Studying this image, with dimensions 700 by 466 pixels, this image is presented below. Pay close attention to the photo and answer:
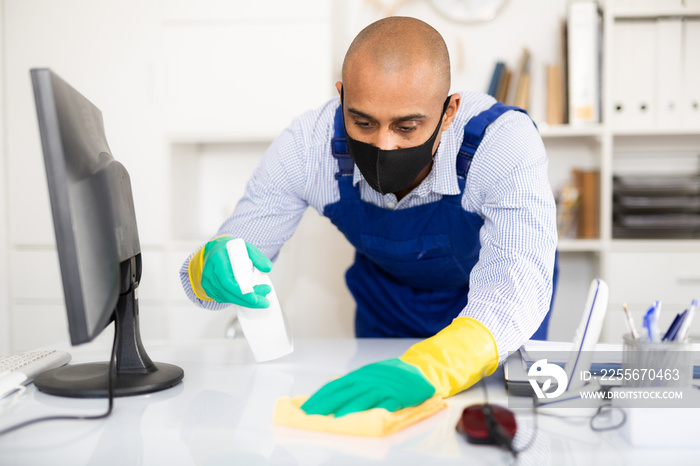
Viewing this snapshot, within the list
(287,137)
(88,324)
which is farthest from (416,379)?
(287,137)

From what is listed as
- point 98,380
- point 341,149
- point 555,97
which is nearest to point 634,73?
point 555,97

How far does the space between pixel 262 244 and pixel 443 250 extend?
15.3 inches

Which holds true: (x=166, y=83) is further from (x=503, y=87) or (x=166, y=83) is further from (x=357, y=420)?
(x=357, y=420)

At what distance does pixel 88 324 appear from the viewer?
0.71 m

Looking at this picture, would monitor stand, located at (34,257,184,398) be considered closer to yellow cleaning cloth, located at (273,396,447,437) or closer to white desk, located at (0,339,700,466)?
white desk, located at (0,339,700,466)

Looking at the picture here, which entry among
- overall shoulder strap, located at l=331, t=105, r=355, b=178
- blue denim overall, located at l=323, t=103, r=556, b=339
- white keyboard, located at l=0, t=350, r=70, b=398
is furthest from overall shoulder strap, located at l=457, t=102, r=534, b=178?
white keyboard, located at l=0, t=350, r=70, b=398

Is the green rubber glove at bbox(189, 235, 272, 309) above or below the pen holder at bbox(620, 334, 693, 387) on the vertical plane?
above

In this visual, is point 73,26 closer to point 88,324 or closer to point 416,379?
point 88,324

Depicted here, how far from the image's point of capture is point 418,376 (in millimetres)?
755

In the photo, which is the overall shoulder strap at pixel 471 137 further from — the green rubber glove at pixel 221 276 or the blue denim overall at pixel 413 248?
the green rubber glove at pixel 221 276

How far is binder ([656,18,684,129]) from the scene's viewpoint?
222 cm

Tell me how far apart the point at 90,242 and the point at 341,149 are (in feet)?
2.18

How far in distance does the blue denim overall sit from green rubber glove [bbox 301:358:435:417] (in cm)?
60

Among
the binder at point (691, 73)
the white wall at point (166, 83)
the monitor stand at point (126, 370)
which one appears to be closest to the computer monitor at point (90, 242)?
the monitor stand at point (126, 370)
